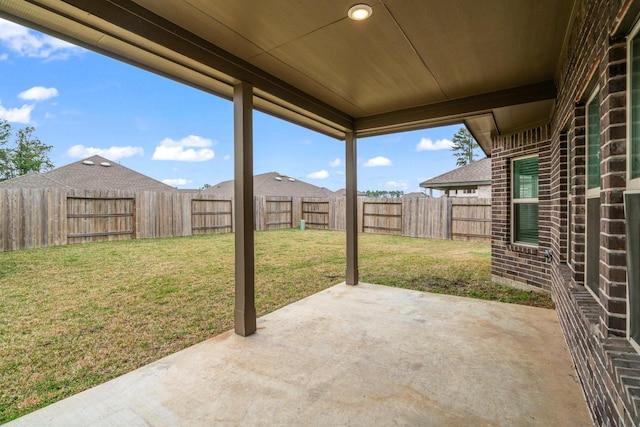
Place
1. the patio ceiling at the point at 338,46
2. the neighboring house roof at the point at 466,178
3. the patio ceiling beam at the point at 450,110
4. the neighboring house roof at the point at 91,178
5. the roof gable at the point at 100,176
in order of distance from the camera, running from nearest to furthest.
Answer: the patio ceiling at the point at 338,46
the patio ceiling beam at the point at 450,110
the neighboring house roof at the point at 91,178
the roof gable at the point at 100,176
the neighboring house roof at the point at 466,178

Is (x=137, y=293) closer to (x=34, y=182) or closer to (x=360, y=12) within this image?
(x=360, y=12)

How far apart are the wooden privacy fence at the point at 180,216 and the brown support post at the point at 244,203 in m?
7.61

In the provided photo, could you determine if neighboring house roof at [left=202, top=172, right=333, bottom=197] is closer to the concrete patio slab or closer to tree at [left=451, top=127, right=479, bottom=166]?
tree at [left=451, top=127, right=479, bottom=166]

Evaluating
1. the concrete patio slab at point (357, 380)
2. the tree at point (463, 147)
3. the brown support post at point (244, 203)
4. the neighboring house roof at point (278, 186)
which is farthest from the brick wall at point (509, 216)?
the tree at point (463, 147)

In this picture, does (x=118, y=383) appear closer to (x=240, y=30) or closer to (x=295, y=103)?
(x=240, y=30)

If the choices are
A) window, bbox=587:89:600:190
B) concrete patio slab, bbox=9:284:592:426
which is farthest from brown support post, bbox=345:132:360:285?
window, bbox=587:89:600:190

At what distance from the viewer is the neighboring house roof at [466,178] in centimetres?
1331

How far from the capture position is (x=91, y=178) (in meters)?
13.5

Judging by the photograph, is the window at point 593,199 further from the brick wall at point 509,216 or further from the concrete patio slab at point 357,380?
the brick wall at point 509,216

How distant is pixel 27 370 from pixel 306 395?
2335mm

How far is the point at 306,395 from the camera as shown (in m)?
2.12

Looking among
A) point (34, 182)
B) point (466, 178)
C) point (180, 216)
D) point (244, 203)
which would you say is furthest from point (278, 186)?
point (244, 203)

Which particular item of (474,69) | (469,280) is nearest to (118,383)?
(474,69)

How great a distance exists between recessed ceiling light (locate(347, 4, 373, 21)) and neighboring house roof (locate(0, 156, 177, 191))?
13.9 m
